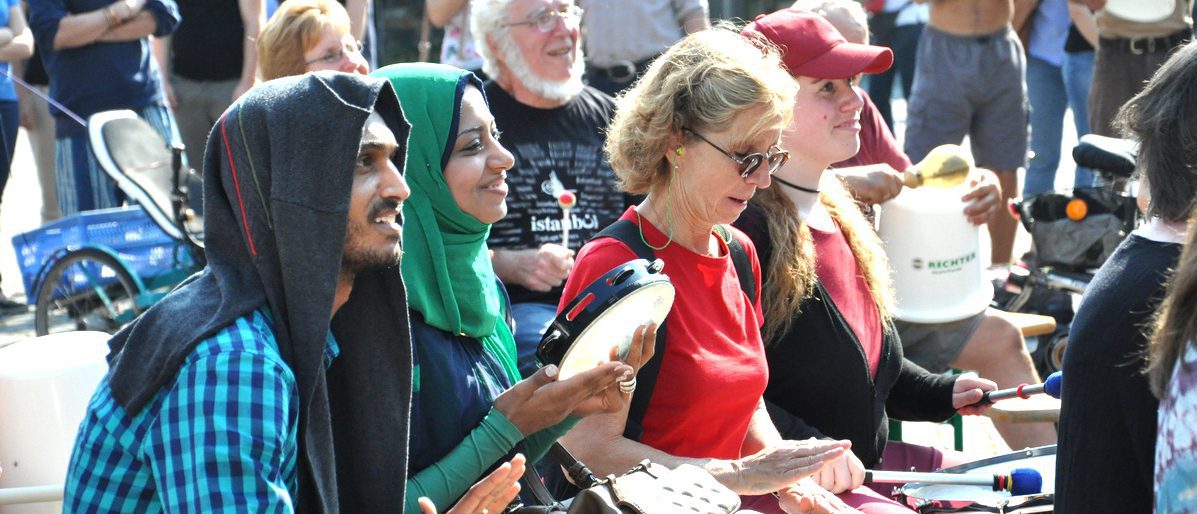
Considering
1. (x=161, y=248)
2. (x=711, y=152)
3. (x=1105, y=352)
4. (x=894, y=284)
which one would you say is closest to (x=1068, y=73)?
(x=894, y=284)

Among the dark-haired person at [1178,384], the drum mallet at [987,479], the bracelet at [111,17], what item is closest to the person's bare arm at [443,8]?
the bracelet at [111,17]

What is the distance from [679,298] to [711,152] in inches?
12.4

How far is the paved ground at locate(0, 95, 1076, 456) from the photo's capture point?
4.83 metres

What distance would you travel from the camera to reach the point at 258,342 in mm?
1817

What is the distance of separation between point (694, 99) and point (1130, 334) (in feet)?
3.45

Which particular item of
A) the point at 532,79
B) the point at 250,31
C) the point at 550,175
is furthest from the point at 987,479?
the point at 250,31

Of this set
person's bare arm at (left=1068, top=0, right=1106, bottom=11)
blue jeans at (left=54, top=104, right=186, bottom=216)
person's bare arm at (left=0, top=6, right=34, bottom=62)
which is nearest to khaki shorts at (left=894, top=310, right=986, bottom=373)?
person's bare arm at (left=1068, top=0, right=1106, bottom=11)

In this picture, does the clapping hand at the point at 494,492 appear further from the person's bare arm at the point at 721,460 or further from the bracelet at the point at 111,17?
the bracelet at the point at 111,17

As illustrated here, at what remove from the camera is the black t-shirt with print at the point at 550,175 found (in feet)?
13.2

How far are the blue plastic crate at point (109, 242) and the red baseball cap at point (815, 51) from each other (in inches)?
123

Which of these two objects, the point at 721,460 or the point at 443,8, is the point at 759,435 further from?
the point at 443,8

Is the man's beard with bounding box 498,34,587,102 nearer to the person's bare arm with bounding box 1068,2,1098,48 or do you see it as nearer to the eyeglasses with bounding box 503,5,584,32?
the eyeglasses with bounding box 503,5,584,32

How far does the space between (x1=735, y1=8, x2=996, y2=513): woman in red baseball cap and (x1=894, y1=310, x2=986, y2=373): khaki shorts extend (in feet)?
1.79

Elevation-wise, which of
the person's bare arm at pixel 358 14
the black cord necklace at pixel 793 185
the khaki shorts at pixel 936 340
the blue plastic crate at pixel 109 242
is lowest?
the blue plastic crate at pixel 109 242
